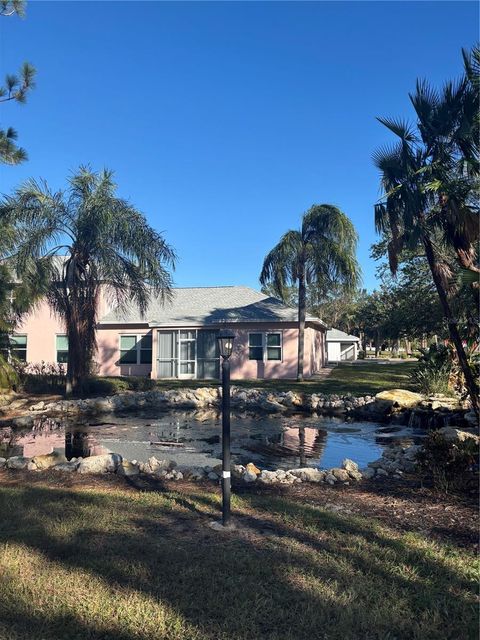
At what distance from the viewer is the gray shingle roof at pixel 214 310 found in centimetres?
2488

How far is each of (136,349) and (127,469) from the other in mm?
20075

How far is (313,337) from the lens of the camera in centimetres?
2794

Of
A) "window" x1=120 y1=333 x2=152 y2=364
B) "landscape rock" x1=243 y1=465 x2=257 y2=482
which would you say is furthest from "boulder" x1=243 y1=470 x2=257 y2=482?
"window" x1=120 y1=333 x2=152 y2=364

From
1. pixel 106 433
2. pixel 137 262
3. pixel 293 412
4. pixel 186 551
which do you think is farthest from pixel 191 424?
pixel 186 551

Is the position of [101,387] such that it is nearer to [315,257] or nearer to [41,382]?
[41,382]

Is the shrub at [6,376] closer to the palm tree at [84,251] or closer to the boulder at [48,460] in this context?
the palm tree at [84,251]

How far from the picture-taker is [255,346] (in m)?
25.0

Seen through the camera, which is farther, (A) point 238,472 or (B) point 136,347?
(B) point 136,347

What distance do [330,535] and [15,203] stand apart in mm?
15423

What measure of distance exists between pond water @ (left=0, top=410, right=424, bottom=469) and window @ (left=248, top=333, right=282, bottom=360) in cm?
962

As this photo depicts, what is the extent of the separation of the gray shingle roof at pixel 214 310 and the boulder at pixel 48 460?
1586 cm

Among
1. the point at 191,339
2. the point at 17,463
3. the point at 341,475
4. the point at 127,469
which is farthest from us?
the point at 191,339

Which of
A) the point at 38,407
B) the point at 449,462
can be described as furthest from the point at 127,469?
the point at 38,407

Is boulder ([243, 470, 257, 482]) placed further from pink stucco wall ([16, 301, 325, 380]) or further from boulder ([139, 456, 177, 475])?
pink stucco wall ([16, 301, 325, 380])
